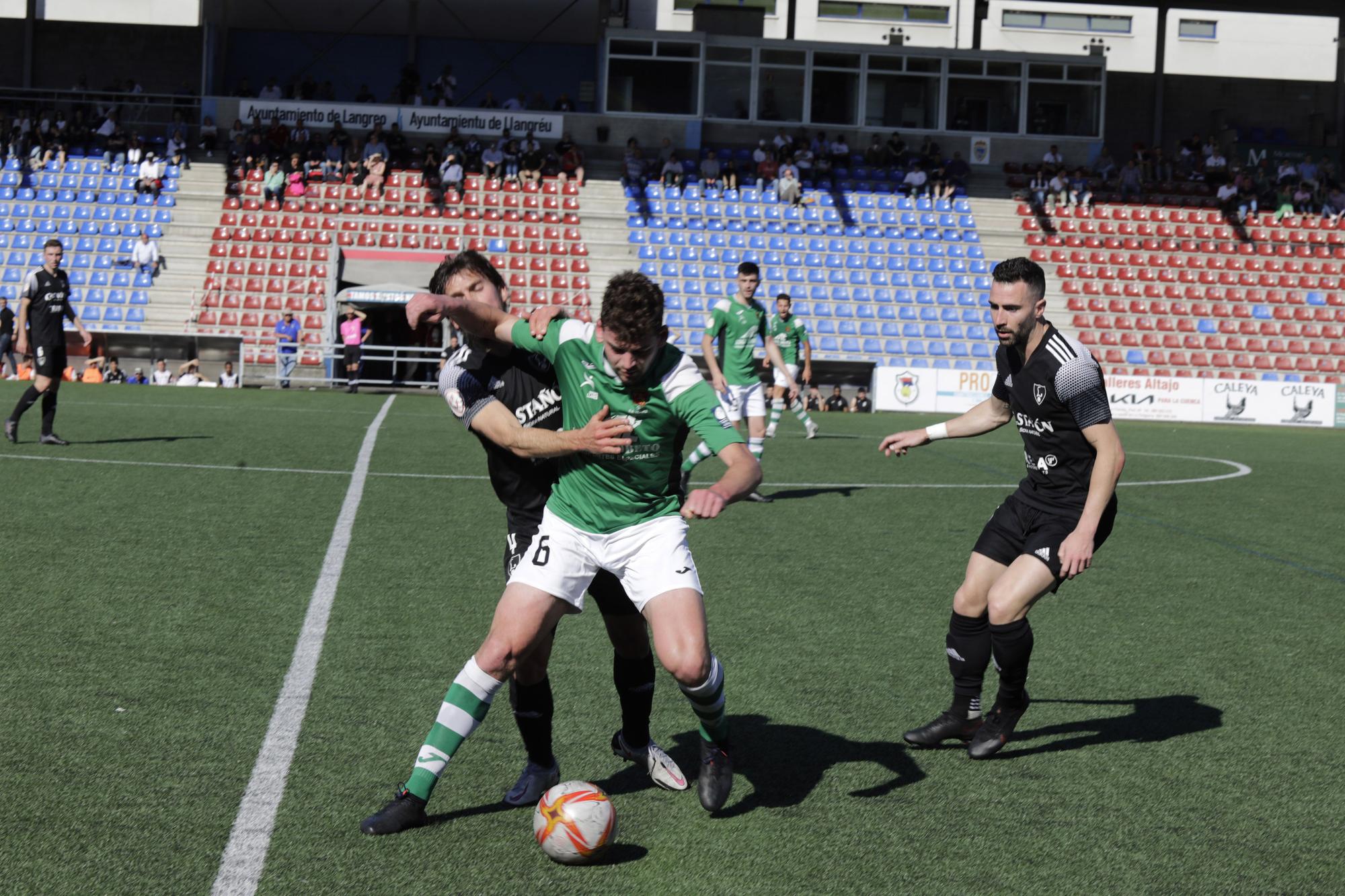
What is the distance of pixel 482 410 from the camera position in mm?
4723

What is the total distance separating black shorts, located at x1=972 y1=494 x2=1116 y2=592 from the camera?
18.2 feet

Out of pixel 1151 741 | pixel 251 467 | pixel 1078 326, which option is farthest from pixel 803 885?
pixel 1078 326

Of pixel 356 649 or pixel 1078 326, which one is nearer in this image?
pixel 356 649

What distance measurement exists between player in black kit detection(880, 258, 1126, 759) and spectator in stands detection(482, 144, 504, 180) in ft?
106

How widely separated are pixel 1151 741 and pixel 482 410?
326cm

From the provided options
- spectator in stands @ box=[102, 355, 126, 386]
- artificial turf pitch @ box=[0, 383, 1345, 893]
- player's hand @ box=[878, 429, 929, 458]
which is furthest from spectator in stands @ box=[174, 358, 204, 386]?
player's hand @ box=[878, 429, 929, 458]

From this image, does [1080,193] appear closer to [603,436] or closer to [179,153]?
[179,153]

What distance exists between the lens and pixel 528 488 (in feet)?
16.6

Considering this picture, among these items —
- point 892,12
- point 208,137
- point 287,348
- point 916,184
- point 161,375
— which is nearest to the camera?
point 161,375

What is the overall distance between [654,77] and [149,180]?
14.2 m

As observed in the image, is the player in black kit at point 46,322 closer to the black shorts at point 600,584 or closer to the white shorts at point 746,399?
the white shorts at point 746,399

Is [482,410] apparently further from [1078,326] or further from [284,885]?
[1078,326]

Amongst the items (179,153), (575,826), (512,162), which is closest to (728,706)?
(575,826)

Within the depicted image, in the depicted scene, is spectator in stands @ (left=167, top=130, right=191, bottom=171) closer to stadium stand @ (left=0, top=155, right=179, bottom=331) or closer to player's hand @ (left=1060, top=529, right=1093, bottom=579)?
stadium stand @ (left=0, top=155, right=179, bottom=331)
